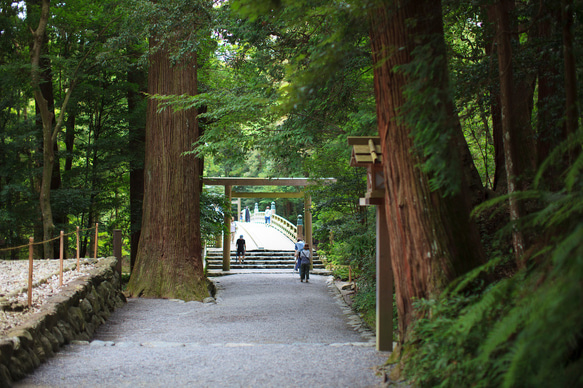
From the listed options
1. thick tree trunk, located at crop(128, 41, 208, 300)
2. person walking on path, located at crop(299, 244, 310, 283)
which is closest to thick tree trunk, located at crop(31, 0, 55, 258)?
thick tree trunk, located at crop(128, 41, 208, 300)

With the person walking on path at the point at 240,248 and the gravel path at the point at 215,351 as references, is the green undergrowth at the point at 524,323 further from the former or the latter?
the person walking on path at the point at 240,248

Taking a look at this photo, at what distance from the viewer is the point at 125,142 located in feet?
45.6

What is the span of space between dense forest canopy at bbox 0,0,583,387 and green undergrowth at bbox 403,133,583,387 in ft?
0.04

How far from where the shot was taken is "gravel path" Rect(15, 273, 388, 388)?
3.94 metres

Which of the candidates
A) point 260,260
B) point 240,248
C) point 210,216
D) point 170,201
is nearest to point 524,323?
point 170,201

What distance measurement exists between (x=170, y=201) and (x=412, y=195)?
6726 millimetres

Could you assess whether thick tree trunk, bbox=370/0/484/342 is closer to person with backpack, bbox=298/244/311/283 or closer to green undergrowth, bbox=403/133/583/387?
green undergrowth, bbox=403/133/583/387

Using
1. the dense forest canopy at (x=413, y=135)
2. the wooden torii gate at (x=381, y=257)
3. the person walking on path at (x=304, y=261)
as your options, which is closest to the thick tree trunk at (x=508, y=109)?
the dense forest canopy at (x=413, y=135)

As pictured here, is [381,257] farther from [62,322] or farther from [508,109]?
[62,322]

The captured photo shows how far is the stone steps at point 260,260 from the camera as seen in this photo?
19.7 meters

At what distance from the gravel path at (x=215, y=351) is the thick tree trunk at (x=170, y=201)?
68 centimetres

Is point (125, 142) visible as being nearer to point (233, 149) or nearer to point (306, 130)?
point (233, 149)

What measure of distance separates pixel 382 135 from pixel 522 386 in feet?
7.75

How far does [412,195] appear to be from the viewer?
3.85 meters
